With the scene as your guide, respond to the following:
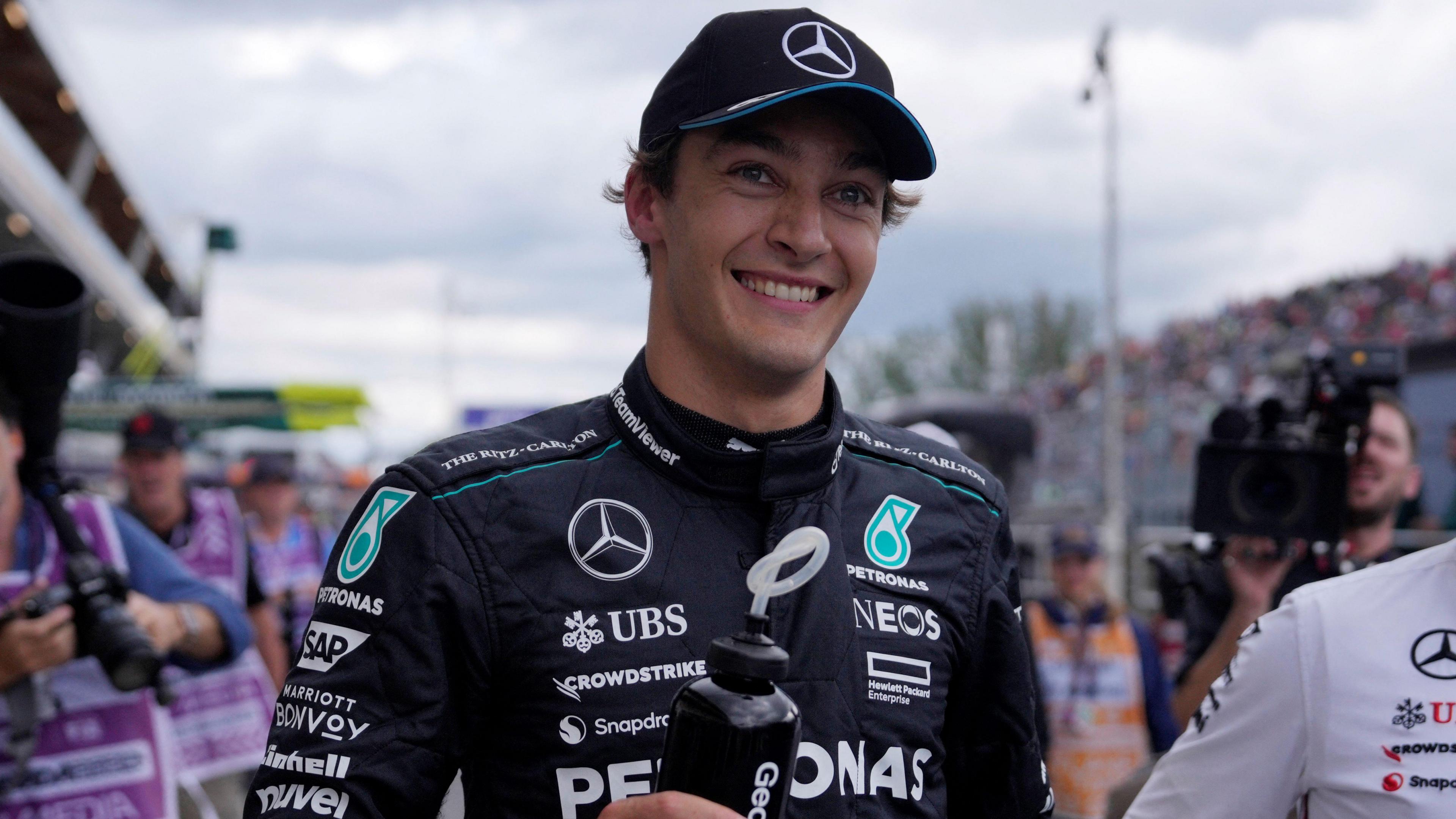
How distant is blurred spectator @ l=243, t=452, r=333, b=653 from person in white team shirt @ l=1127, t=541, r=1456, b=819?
749cm

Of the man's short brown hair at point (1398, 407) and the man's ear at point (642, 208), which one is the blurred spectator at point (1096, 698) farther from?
the man's ear at point (642, 208)

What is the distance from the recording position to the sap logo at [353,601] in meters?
1.76

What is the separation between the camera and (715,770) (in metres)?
1.50

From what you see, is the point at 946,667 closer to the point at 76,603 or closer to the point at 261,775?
the point at 261,775

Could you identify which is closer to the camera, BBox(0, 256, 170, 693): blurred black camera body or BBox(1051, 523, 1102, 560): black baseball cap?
BBox(0, 256, 170, 693): blurred black camera body

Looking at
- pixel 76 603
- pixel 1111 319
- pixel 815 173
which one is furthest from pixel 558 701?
pixel 1111 319

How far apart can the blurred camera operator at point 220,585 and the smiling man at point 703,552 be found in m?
4.04

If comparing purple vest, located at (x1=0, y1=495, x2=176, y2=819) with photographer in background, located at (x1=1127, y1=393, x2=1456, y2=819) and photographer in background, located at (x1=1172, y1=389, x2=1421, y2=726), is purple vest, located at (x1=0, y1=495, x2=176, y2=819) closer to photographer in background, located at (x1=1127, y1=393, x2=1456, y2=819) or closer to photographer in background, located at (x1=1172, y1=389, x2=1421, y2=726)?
photographer in background, located at (x1=1127, y1=393, x2=1456, y2=819)

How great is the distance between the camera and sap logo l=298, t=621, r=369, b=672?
176cm

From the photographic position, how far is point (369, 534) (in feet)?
6.02

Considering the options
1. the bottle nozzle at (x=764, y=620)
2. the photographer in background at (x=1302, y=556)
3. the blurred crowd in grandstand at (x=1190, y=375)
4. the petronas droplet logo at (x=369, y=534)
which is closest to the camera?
the bottle nozzle at (x=764, y=620)

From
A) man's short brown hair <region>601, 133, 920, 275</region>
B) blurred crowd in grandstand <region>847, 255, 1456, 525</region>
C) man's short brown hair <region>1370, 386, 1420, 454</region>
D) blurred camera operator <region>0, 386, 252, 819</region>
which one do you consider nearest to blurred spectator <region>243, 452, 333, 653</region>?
blurred camera operator <region>0, 386, 252, 819</region>

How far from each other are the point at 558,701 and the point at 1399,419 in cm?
353

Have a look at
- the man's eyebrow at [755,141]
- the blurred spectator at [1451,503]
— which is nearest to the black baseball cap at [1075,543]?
the blurred spectator at [1451,503]
